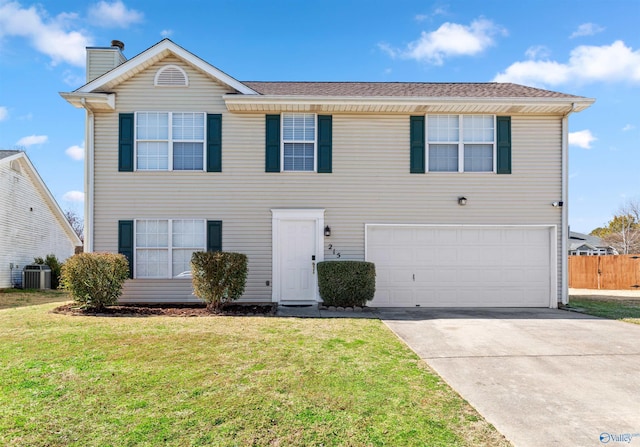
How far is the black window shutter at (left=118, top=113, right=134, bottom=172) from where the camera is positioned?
1038cm

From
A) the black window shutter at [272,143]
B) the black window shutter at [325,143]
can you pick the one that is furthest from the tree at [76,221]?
the black window shutter at [325,143]

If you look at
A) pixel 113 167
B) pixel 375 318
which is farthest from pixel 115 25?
pixel 375 318

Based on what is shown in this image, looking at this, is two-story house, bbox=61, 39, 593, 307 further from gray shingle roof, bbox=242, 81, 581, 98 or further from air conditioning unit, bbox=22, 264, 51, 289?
air conditioning unit, bbox=22, 264, 51, 289

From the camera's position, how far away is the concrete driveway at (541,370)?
3.60 meters

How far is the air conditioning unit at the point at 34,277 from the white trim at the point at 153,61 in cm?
1063

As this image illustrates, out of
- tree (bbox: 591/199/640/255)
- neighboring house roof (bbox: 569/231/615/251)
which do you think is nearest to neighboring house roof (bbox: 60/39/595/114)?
neighboring house roof (bbox: 569/231/615/251)

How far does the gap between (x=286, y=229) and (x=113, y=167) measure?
4.48 metres

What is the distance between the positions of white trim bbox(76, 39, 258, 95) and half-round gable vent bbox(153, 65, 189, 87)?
0.30 metres

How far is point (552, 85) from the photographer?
11836 mm

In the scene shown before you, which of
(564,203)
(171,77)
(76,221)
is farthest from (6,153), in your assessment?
(76,221)

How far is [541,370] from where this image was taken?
516cm

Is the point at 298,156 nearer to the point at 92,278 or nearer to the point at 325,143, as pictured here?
the point at 325,143

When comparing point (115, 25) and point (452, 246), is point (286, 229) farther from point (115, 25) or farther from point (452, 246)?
point (115, 25)

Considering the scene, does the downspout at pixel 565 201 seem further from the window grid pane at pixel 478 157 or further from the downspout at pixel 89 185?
the downspout at pixel 89 185
